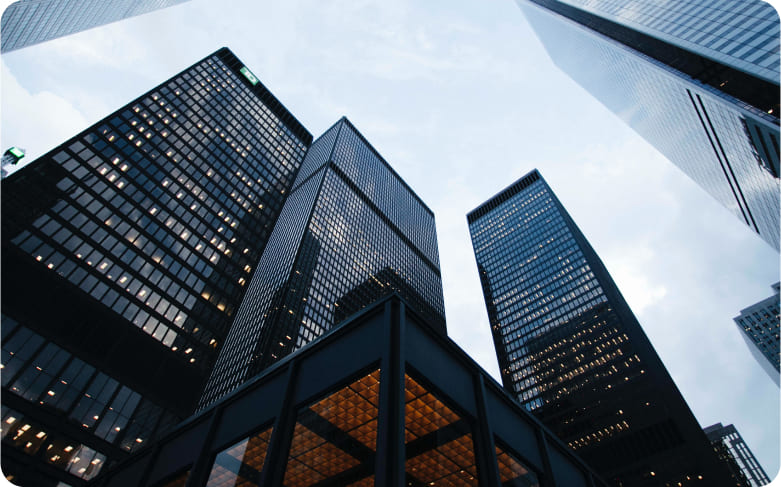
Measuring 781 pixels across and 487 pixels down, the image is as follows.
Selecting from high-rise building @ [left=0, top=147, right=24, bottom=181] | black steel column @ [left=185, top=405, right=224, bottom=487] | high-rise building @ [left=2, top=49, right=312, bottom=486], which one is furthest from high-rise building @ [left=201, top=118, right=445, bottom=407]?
black steel column @ [left=185, top=405, right=224, bottom=487]

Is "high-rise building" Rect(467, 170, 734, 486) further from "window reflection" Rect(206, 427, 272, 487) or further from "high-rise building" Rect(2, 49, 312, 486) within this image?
"window reflection" Rect(206, 427, 272, 487)

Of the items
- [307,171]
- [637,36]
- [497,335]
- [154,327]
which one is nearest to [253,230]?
[154,327]

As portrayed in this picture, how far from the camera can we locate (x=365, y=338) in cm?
1541

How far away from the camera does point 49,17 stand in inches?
2790

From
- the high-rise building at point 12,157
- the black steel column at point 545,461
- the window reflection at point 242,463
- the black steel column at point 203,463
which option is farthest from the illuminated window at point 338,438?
the high-rise building at point 12,157

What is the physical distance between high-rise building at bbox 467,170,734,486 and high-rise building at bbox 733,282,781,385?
8147cm

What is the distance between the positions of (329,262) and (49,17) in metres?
78.2

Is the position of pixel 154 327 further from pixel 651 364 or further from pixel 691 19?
pixel 651 364

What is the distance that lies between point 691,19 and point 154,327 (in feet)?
309

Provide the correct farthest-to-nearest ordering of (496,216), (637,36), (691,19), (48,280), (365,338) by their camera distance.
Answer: (496,216) → (637,36) → (691,19) → (48,280) → (365,338)

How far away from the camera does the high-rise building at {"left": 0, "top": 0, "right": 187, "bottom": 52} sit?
6481 cm

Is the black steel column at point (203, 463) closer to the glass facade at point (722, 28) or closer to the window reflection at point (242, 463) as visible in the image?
the window reflection at point (242, 463)

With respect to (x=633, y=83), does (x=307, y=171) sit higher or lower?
higher

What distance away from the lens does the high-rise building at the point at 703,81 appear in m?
53.1
